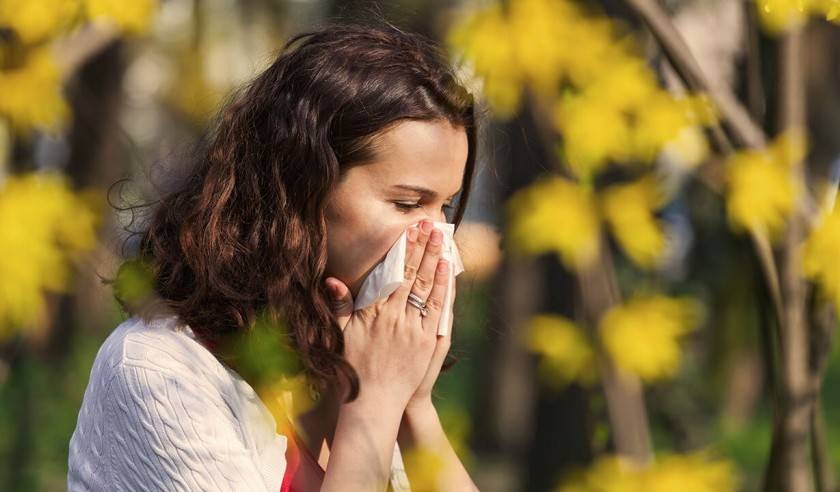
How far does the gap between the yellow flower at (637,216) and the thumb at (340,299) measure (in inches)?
31.4

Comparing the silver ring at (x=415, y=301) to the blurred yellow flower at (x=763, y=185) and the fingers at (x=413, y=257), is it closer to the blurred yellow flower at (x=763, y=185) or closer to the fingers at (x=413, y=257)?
the fingers at (x=413, y=257)

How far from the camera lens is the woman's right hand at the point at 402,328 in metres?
1.85

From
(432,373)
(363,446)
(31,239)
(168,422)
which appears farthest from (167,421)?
(31,239)

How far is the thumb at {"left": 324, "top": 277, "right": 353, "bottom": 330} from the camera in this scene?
192cm

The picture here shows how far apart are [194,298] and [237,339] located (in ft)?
0.30

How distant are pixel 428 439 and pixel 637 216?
0.75m

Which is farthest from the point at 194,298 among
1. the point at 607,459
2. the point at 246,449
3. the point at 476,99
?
the point at 607,459

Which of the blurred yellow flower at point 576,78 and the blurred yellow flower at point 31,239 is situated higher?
the blurred yellow flower at point 576,78

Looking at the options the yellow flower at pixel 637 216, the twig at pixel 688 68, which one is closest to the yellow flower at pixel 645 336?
the yellow flower at pixel 637 216

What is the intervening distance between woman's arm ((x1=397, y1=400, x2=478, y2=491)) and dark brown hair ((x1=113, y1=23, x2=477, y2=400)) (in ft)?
0.90

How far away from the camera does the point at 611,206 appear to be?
2518 millimetres

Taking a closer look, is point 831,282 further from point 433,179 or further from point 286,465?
point 286,465

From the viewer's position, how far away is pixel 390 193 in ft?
6.15

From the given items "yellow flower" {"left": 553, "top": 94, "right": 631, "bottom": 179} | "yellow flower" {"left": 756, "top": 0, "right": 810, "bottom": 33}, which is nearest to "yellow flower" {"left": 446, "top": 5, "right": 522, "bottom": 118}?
"yellow flower" {"left": 553, "top": 94, "right": 631, "bottom": 179}
